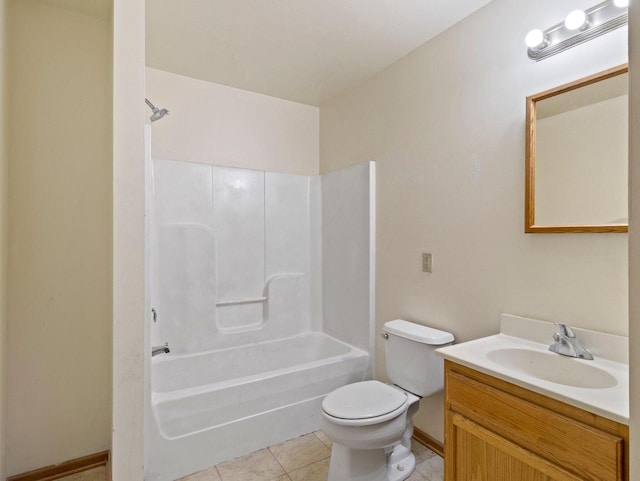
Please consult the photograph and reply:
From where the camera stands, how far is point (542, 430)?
111 cm

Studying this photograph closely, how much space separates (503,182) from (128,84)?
67.3 inches

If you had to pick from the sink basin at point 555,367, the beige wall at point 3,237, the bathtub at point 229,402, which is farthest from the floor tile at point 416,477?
the beige wall at point 3,237

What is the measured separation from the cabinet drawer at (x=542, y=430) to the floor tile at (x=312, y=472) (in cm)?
92

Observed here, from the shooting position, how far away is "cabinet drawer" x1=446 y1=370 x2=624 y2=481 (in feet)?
3.18

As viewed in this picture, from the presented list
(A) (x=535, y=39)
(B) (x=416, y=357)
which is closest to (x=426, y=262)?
(B) (x=416, y=357)

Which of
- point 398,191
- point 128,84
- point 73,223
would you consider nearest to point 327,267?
point 398,191

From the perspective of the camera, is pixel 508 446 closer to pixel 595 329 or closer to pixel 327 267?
pixel 595 329

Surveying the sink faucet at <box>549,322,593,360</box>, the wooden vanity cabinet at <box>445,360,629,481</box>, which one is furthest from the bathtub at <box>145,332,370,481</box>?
the sink faucet at <box>549,322,593,360</box>

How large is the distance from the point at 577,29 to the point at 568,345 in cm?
123

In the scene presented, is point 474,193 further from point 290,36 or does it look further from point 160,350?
point 160,350

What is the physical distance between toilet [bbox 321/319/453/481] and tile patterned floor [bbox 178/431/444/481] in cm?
11

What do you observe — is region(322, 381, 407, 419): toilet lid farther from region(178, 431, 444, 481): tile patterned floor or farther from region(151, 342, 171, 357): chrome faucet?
region(151, 342, 171, 357): chrome faucet

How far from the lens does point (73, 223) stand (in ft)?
6.40

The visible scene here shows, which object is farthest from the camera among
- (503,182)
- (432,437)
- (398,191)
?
(398,191)
